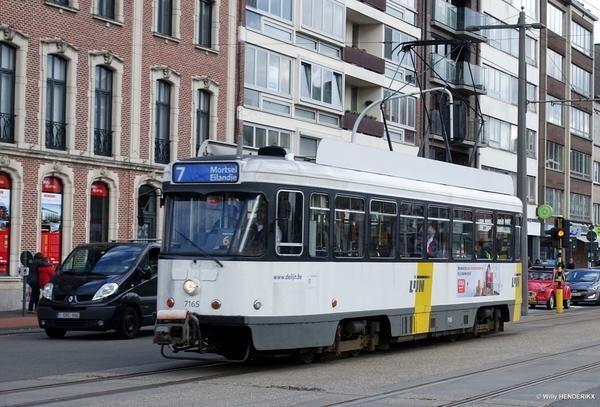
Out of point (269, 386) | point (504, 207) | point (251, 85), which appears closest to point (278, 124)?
point (251, 85)

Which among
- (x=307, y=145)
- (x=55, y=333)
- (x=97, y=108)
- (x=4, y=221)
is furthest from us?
(x=307, y=145)

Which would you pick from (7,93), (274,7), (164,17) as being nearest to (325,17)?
(274,7)

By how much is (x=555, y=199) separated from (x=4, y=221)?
44.7 meters

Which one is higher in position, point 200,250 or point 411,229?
point 411,229

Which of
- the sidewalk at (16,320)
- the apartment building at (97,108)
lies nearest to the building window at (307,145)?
the apartment building at (97,108)

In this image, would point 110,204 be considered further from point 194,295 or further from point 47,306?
point 194,295

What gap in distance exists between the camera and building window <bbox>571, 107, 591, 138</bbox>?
70938 mm

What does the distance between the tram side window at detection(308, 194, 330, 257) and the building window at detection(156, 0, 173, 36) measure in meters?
21.5

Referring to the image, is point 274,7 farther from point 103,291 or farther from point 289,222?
point 289,222

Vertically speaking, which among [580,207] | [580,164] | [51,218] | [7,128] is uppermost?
[580,164]

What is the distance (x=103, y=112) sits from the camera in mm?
33469

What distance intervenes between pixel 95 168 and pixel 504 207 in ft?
49.1

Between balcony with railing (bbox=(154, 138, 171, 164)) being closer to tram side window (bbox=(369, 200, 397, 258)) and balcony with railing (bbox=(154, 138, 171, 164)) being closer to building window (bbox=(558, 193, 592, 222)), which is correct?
tram side window (bbox=(369, 200, 397, 258))

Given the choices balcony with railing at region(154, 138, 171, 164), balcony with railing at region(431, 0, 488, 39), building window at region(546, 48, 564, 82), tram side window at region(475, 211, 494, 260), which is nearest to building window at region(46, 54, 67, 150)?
balcony with railing at region(154, 138, 171, 164)
